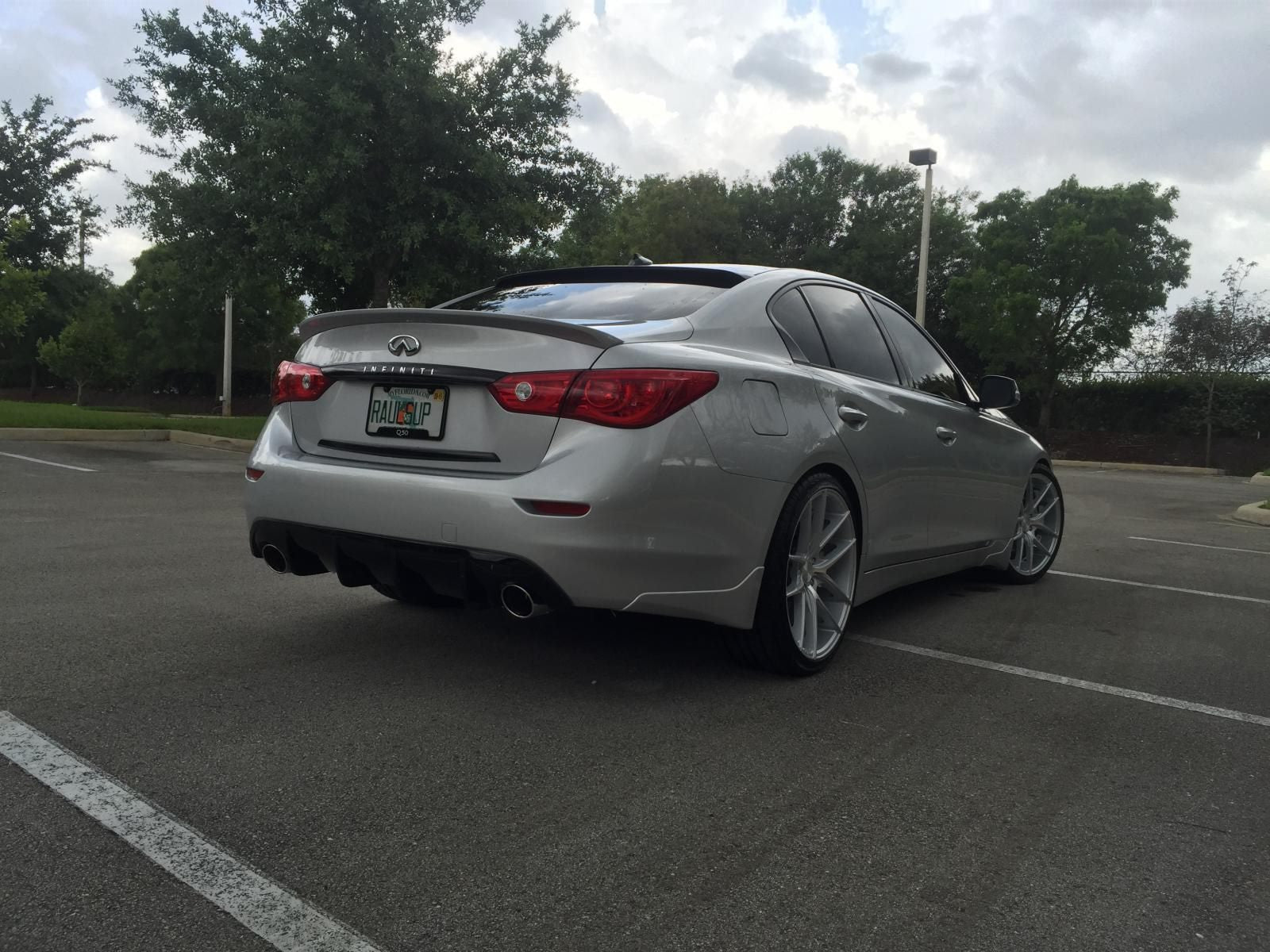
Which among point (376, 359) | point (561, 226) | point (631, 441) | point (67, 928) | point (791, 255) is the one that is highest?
point (791, 255)

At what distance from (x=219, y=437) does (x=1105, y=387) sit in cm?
2302

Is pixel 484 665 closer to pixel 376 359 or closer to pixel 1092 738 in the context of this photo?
pixel 376 359

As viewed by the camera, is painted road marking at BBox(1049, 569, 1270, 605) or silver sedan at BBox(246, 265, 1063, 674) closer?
silver sedan at BBox(246, 265, 1063, 674)

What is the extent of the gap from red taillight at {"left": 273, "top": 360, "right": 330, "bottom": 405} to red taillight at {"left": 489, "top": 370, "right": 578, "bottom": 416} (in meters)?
0.86

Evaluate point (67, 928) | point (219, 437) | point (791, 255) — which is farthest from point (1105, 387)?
point (67, 928)

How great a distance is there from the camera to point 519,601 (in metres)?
3.33

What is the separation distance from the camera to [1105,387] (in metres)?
29.2

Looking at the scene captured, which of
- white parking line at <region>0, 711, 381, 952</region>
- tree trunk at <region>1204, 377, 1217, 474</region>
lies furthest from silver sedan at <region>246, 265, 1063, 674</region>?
tree trunk at <region>1204, 377, 1217, 474</region>

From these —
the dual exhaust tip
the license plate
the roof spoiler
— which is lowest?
the dual exhaust tip

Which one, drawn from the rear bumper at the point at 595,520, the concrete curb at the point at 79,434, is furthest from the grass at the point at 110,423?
→ the rear bumper at the point at 595,520

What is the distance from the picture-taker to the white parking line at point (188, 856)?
6.66ft

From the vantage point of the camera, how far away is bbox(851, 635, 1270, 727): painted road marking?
3789 millimetres

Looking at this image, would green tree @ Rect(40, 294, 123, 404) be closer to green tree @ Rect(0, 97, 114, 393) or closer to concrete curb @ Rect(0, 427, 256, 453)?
green tree @ Rect(0, 97, 114, 393)

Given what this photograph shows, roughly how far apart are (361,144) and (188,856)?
55.3 feet
